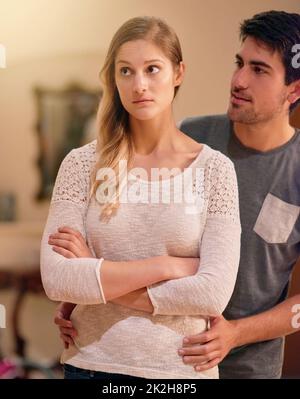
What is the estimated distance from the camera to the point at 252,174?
5.50ft

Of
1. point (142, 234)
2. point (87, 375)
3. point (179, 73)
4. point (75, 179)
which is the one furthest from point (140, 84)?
point (87, 375)

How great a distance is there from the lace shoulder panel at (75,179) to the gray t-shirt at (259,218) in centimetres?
34

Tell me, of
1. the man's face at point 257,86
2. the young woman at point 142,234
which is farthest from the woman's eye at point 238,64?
the young woman at point 142,234

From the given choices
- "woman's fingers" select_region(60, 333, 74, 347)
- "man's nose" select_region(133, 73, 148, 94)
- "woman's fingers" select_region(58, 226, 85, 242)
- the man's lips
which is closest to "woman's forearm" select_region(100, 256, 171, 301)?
"woman's fingers" select_region(58, 226, 85, 242)

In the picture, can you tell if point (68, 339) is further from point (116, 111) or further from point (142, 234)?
point (116, 111)

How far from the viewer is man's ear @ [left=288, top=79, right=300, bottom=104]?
171 cm

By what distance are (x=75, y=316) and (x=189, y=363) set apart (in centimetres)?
34

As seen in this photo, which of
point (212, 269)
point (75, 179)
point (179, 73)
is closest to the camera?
point (212, 269)

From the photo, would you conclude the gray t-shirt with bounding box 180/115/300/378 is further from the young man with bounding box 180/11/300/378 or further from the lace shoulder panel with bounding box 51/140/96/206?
the lace shoulder panel with bounding box 51/140/96/206

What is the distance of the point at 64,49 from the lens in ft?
5.92

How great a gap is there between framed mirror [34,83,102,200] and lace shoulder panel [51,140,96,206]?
257 mm

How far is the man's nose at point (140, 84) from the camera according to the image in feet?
5.02

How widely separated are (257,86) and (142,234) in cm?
61

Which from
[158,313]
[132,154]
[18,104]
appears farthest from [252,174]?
[18,104]
